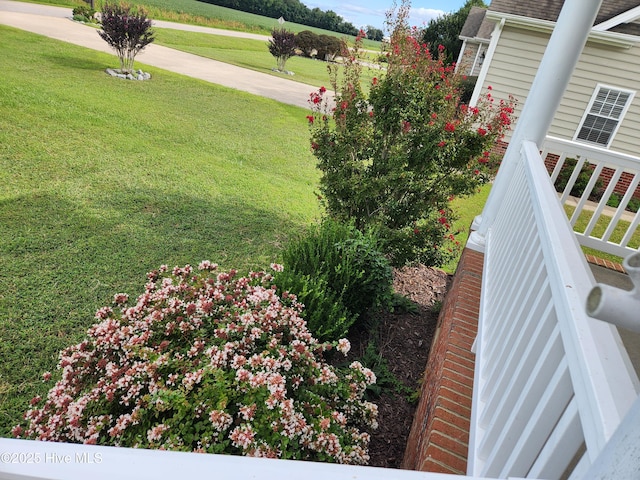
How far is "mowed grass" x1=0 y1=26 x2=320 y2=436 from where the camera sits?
3578 millimetres

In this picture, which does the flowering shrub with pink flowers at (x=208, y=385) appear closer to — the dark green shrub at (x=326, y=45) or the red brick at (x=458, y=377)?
the red brick at (x=458, y=377)

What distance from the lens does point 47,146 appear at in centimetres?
654

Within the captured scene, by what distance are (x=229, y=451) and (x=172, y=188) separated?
4844 millimetres

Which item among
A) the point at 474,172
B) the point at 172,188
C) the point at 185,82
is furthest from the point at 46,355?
the point at 185,82

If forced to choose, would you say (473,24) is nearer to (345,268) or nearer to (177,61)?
(177,61)

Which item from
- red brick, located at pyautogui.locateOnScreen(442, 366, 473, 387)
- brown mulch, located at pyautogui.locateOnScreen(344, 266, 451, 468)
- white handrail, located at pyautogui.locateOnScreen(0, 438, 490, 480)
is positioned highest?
white handrail, located at pyautogui.locateOnScreen(0, 438, 490, 480)

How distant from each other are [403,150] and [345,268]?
60.2 inches

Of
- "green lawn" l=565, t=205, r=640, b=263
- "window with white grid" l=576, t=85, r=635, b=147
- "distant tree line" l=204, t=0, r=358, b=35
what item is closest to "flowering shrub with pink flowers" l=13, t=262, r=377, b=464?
"green lawn" l=565, t=205, r=640, b=263

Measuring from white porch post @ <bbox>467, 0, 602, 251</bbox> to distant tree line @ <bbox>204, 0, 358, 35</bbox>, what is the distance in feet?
231

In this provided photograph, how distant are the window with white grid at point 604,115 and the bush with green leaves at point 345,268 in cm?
1014

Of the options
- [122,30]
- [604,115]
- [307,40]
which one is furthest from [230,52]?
[604,115]

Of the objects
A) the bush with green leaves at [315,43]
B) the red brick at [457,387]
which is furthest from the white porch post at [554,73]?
the bush with green leaves at [315,43]

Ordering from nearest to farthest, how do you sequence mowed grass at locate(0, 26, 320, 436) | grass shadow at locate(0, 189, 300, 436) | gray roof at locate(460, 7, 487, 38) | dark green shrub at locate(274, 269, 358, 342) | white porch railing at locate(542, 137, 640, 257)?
dark green shrub at locate(274, 269, 358, 342), grass shadow at locate(0, 189, 300, 436), mowed grass at locate(0, 26, 320, 436), white porch railing at locate(542, 137, 640, 257), gray roof at locate(460, 7, 487, 38)

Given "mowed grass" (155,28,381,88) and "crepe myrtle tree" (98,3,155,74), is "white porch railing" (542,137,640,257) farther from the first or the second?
"mowed grass" (155,28,381,88)
